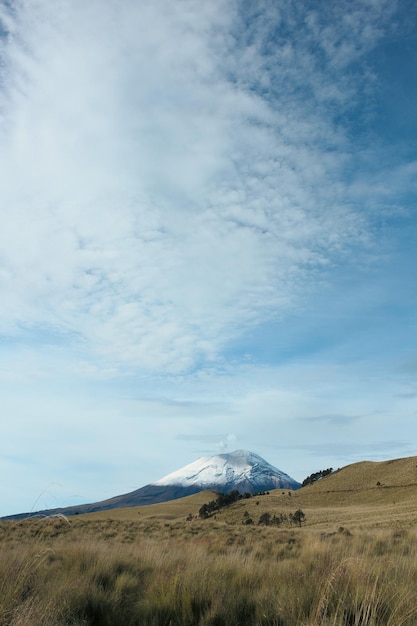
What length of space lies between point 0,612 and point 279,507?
68081 millimetres

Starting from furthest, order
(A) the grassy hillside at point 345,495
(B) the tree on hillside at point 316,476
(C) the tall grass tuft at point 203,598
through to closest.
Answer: (B) the tree on hillside at point 316,476
(A) the grassy hillside at point 345,495
(C) the tall grass tuft at point 203,598

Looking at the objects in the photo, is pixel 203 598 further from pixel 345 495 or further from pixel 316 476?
pixel 316 476

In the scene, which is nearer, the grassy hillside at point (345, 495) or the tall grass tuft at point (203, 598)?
the tall grass tuft at point (203, 598)

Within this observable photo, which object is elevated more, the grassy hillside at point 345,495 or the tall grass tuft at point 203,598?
the grassy hillside at point 345,495

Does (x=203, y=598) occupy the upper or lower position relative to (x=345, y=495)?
lower

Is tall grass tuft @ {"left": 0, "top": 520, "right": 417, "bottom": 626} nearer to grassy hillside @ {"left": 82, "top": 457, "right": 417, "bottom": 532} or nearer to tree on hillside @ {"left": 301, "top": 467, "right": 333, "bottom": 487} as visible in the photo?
grassy hillside @ {"left": 82, "top": 457, "right": 417, "bottom": 532}

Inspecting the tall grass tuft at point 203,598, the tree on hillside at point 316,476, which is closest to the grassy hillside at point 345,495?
the tree on hillside at point 316,476

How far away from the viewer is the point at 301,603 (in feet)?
15.1

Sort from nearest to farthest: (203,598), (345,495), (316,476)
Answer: (203,598), (345,495), (316,476)

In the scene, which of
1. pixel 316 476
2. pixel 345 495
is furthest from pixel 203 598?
pixel 316 476

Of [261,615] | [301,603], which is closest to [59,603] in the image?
[261,615]

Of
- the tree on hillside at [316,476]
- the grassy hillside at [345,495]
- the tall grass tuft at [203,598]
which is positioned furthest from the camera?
the tree on hillside at [316,476]

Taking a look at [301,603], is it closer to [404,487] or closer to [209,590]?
[209,590]

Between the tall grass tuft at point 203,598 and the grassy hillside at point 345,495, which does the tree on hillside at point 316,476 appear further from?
the tall grass tuft at point 203,598
